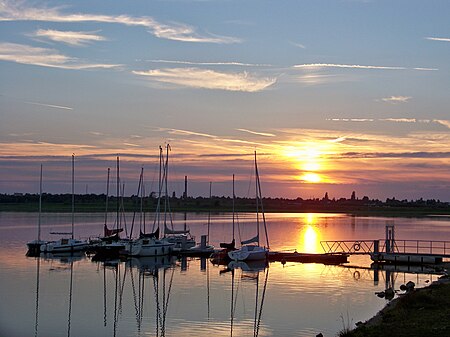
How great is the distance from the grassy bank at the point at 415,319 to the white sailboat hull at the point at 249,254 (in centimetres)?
2816

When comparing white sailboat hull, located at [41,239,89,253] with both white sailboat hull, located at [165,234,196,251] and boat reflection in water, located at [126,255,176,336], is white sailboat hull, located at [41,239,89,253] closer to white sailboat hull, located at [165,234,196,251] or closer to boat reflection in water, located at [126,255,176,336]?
boat reflection in water, located at [126,255,176,336]

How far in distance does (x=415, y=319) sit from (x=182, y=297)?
18.0m

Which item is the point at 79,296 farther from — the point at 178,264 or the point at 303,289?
the point at 178,264

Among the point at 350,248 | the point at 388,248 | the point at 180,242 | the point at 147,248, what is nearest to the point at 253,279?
the point at 388,248

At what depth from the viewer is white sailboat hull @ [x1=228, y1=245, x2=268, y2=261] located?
5931 centimetres

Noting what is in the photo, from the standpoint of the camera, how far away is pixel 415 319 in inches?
982

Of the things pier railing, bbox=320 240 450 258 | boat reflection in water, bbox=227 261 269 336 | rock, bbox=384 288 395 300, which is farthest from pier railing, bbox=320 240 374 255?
Answer: rock, bbox=384 288 395 300

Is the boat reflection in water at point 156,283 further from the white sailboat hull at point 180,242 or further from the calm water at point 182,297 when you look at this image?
the white sailboat hull at point 180,242

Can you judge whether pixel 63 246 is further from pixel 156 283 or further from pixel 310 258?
pixel 310 258

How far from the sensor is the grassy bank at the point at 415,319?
2234cm

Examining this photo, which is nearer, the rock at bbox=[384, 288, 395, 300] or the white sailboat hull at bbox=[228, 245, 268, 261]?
the rock at bbox=[384, 288, 395, 300]

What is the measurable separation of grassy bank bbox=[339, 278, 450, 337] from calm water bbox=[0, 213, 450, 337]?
10.4 ft

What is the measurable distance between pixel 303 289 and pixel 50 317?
16.6m

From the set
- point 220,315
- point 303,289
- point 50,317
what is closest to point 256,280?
point 303,289
